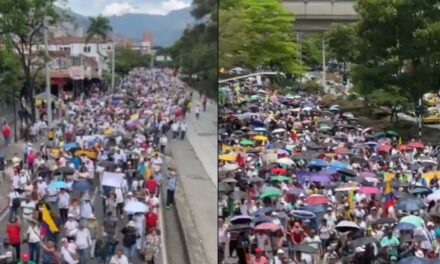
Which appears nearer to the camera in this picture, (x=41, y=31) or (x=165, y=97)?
(x=41, y=31)

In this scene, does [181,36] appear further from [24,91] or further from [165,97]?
[165,97]

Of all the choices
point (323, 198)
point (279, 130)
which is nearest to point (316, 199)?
point (323, 198)

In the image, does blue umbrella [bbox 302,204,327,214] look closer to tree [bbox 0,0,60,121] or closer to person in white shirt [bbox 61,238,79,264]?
person in white shirt [bbox 61,238,79,264]

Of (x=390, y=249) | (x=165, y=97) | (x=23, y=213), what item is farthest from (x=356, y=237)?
(x=23, y=213)

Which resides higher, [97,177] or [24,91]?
[24,91]

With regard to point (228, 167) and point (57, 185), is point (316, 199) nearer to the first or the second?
point (228, 167)

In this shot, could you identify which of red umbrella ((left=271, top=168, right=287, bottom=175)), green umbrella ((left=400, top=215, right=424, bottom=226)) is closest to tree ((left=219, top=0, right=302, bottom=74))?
red umbrella ((left=271, top=168, right=287, bottom=175))
